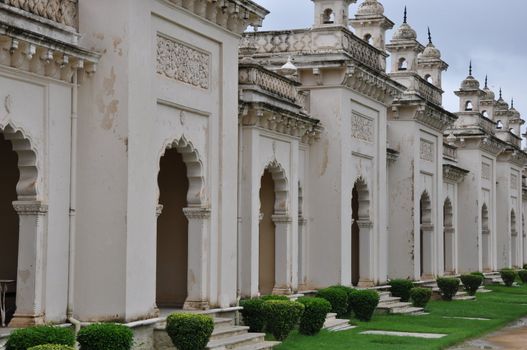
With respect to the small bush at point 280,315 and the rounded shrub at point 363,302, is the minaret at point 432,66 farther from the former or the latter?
the small bush at point 280,315

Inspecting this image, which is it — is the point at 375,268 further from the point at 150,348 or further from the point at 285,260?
the point at 150,348

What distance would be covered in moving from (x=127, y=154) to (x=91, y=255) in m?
1.41

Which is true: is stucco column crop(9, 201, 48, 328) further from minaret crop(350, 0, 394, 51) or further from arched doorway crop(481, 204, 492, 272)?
arched doorway crop(481, 204, 492, 272)

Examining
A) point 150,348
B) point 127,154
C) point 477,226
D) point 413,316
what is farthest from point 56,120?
point 477,226

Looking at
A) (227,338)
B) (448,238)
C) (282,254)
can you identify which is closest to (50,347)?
(227,338)

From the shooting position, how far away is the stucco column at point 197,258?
1585cm

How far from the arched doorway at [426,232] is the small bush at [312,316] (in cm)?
1271

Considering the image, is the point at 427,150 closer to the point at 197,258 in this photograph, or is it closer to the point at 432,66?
the point at 432,66

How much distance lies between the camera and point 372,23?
25344mm

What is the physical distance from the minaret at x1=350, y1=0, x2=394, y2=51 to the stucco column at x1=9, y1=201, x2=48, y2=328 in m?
14.2

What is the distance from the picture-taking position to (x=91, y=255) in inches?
526

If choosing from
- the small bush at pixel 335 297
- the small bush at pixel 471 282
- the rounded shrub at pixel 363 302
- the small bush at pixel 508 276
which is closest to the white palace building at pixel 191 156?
the small bush at pixel 335 297

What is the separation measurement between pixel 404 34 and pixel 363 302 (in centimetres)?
1099

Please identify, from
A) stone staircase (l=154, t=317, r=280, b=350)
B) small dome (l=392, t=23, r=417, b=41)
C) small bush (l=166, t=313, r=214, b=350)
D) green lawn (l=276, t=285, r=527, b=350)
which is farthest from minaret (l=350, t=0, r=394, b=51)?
small bush (l=166, t=313, r=214, b=350)
